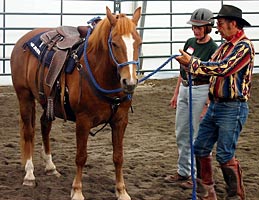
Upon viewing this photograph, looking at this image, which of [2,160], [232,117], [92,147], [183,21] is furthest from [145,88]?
[232,117]

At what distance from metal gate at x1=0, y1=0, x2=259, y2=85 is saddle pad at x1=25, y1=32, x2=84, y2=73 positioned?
520 centimetres

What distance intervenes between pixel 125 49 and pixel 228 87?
0.82 metres

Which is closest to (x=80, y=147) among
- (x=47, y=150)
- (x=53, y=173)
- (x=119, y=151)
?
(x=119, y=151)

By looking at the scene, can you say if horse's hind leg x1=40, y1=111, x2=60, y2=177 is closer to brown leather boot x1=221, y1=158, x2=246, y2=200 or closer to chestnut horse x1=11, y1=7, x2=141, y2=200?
chestnut horse x1=11, y1=7, x2=141, y2=200

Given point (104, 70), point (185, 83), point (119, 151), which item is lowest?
point (119, 151)

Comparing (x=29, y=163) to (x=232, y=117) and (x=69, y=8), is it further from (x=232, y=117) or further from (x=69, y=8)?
(x=69, y=8)

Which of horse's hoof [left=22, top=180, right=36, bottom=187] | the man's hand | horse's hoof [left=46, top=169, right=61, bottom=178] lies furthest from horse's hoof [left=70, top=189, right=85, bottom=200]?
the man's hand

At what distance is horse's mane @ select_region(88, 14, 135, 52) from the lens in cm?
434

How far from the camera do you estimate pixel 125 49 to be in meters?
4.29

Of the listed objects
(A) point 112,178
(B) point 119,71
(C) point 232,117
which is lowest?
(A) point 112,178

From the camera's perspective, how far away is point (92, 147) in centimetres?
680

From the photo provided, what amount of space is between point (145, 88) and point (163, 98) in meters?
0.84

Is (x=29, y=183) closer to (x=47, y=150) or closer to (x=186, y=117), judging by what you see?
(x=47, y=150)

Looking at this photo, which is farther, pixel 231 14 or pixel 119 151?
pixel 119 151
